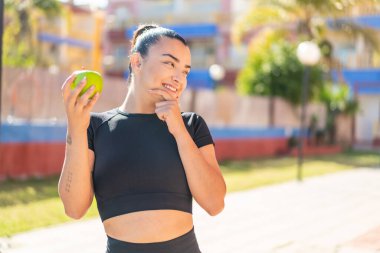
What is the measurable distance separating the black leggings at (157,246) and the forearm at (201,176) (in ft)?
0.48

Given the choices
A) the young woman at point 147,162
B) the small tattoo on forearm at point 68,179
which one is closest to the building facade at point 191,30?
the young woman at point 147,162

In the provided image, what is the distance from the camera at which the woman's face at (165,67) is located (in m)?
2.19

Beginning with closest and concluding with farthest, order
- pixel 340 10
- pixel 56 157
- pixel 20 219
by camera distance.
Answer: pixel 20 219
pixel 56 157
pixel 340 10

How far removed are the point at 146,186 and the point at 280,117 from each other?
19941 millimetres

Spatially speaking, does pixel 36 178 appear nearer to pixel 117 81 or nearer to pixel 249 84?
pixel 117 81

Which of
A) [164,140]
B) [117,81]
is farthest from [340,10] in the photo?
[164,140]

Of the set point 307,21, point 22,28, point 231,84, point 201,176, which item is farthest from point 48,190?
point 231,84

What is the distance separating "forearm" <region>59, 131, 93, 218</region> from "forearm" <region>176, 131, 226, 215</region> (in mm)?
338

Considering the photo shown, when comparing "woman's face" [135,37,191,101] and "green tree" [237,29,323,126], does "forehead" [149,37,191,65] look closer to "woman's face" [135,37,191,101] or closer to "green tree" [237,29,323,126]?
"woman's face" [135,37,191,101]

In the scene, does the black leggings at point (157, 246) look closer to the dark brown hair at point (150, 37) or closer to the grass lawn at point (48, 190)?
the dark brown hair at point (150, 37)

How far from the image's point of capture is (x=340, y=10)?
19.9 meters

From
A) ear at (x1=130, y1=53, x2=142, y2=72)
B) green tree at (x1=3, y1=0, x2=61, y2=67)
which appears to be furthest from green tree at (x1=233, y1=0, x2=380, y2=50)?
ear at (x1=130, y1=53, x2=142, y2=72)

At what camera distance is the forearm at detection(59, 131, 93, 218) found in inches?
84.1

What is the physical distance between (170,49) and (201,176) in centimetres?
47
